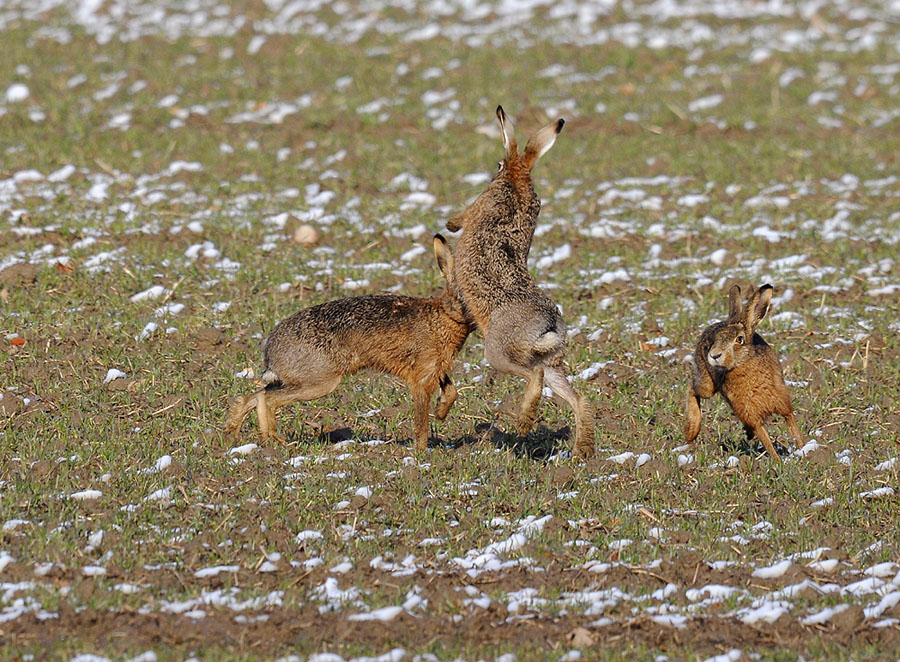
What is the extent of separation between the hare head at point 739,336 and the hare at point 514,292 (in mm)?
866

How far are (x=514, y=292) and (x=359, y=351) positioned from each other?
1.08 meters

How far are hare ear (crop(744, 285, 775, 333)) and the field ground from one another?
846 mm

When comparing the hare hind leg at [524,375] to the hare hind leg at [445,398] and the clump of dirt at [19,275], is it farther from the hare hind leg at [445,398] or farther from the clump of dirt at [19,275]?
the clump of dirt at [19,275]

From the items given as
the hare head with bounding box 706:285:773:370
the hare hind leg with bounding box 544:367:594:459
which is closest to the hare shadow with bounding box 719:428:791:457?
the hare head with bounding box 706:285:773:370

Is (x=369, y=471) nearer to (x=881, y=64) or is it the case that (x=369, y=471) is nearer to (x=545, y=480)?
(x=545, y=480)

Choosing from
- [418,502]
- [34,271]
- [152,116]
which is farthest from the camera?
[152,116]

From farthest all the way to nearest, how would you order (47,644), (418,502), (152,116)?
(152,116) → (418,502) → (47,644)

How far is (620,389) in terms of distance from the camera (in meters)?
9.12

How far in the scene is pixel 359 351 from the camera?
8.29 m

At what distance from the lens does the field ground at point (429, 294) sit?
5.91m

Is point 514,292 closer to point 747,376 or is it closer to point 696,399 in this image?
point 696,399

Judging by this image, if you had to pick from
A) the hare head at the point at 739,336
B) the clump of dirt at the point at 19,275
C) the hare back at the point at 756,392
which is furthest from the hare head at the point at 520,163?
the clump of dirt at the point at 19,275

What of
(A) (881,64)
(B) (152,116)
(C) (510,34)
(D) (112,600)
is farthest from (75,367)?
(A) (881,64)

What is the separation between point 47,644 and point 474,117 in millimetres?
11315
